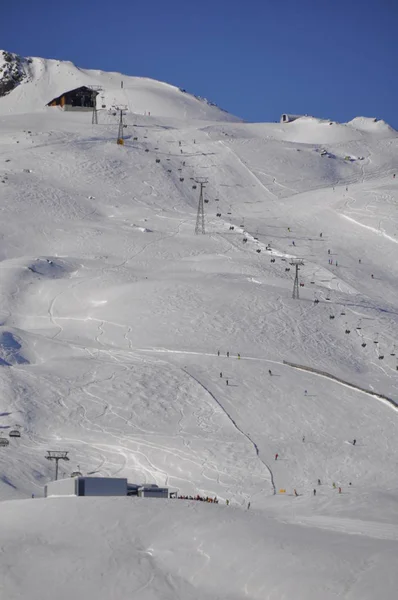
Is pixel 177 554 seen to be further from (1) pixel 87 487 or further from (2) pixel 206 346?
(2) pixel 206 346

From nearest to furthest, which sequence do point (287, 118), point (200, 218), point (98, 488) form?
point (98, 488)
point (200, 218)
point (287, 118)

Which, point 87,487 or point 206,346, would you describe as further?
point 206,346

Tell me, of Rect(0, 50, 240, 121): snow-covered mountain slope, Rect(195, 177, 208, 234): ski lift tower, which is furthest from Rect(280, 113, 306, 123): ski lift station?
Rect(195, 177, 208, 234): ski lift tower

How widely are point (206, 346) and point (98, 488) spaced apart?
93.9ft

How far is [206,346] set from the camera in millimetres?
72062

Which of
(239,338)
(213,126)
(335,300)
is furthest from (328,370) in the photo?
(213,126)

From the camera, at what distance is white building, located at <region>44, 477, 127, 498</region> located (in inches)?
1716

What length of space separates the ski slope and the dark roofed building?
14.1 metres

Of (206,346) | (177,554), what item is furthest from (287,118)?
(177,554)

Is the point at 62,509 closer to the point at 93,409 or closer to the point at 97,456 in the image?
the point at 97,456

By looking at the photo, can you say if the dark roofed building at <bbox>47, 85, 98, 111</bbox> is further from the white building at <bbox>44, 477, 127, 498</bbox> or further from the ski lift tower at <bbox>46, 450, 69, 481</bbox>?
the white building at <bbox>44, 477, 127, 498</bbox>

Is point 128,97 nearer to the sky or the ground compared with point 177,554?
nearer to the sky

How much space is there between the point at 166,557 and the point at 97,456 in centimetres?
1974

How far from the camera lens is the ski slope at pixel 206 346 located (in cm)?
3800
